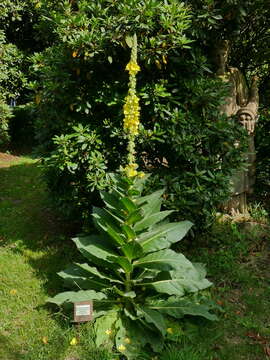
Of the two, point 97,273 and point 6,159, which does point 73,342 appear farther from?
point 6,159

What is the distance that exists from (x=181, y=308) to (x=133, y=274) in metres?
0.63

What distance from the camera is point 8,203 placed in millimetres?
7480

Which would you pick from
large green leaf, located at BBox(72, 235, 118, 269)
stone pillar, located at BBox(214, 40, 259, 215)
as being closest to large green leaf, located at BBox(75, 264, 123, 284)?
large green leaf, located at BBox(72, 235, 118, 269)

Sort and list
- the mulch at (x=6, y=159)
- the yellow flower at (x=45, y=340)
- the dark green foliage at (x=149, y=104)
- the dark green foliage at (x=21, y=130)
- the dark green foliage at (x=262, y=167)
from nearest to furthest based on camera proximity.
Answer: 1. the yellow flower at (x=45, y=340)
2. the dark green foliage at (x=149, y=104)
3. the dark green foliage at (x=262, y=167)
4. the mulch at (x=6, y=159)
5. the dark green foliage at (x=21, y=130)

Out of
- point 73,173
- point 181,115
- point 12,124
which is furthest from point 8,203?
point 12,124

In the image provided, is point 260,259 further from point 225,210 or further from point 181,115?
point 181,115

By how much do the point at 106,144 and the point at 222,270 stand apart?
2.16 meters

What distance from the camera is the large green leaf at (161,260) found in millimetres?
3750

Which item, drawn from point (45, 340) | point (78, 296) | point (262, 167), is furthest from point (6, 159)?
point (45, 340)

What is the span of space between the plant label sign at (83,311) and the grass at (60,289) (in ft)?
0.50

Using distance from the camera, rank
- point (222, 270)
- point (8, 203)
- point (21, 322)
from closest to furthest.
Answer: point (21, 322) < point (222, 270) < point (8, 203)

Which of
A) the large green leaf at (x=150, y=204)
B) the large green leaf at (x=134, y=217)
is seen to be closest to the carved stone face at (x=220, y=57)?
the large green leaf at (x=150, y=204)

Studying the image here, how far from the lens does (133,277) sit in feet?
13.5

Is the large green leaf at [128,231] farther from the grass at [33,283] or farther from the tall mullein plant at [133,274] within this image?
the grass at [33,283]
